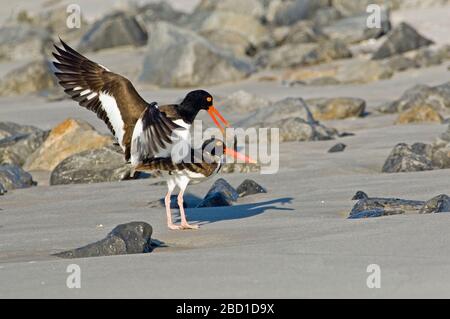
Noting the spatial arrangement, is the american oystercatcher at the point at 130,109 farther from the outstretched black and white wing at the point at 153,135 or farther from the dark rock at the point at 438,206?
the dark rock at the point at 438,206

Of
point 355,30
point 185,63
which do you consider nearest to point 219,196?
point 185,63

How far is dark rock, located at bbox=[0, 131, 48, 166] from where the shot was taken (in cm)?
905

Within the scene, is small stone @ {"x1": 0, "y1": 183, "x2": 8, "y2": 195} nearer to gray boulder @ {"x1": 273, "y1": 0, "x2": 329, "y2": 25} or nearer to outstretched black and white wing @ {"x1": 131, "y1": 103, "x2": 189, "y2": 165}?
outstretched black and white wing @ {"x1": 131, "y1": 103, "x2": 189, "y2": 165}

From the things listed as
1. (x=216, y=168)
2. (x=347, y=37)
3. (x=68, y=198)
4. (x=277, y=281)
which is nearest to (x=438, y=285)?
(x=277, y=281)

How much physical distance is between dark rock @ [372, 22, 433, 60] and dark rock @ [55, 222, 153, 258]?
1121 centimetres

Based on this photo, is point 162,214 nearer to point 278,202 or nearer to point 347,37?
point 278,202

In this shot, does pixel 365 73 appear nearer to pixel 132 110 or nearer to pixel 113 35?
pixel 113 35

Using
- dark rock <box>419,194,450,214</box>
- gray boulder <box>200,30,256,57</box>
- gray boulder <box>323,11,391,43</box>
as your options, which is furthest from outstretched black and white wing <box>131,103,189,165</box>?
gray boulder <box>200,30,256,57</box>

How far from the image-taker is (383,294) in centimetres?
385

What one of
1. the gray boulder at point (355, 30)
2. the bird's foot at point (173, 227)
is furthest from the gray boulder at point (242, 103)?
the gray boulder at point (355, 30)

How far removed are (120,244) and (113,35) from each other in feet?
48.3

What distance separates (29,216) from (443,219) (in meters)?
2.70

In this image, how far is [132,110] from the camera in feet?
21.8

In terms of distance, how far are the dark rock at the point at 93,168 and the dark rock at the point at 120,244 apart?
2.80 meters
